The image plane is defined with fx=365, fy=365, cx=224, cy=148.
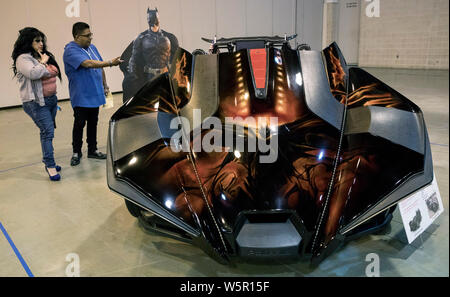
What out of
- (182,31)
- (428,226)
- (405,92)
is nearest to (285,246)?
(428,226)

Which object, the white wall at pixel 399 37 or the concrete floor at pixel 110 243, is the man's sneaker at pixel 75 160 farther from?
the white wall at pixel 399 37

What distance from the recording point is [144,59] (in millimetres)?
5281

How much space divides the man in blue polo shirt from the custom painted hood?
1791 mm

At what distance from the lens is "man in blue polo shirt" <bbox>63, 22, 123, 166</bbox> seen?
401 centimetres

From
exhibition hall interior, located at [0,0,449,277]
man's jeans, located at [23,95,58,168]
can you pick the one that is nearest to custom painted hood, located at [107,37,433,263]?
exhibition hall interior, located at [0,0,449,277]

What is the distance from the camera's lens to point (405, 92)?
26.9 feet

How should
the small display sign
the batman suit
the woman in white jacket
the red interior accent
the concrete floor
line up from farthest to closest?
the batman suit
the woman in white jacket
the red interior accent
the small display sign
the concrete floor

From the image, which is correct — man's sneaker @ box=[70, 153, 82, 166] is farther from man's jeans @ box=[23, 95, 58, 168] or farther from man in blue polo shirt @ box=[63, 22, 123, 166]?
man's jeans @ box=[23, 95, 58, 168]

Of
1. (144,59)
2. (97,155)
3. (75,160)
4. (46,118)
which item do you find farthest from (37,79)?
(144,59)

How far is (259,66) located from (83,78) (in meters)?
2.43

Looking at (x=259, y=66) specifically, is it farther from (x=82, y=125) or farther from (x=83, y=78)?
(x=82, y=125)

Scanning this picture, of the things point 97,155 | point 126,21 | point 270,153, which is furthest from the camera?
point 126,21

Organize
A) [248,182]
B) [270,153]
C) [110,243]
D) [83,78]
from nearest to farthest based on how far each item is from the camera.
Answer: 1. [248,182]
2. [270,153]
3. [110,243]
4. [83,78]
